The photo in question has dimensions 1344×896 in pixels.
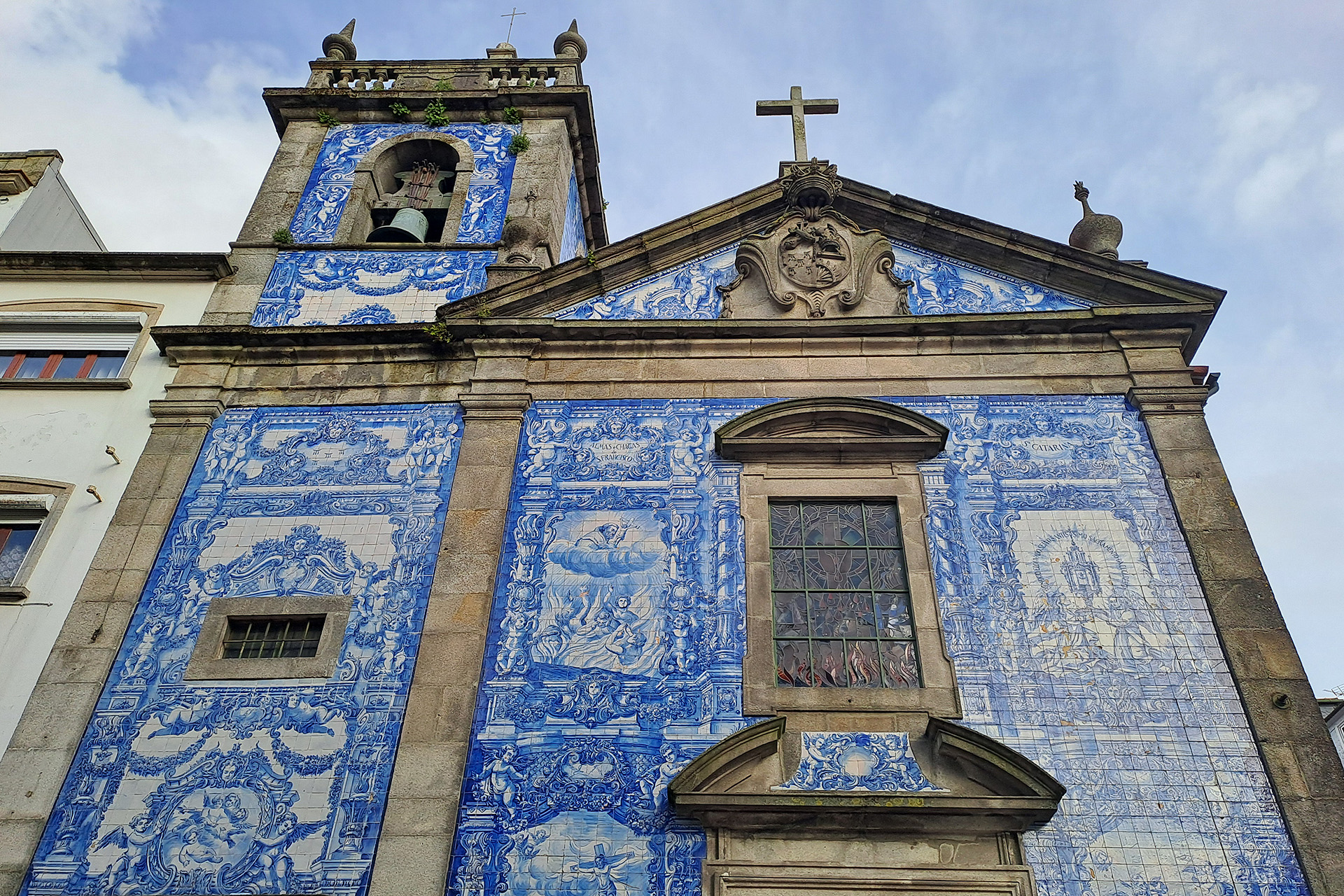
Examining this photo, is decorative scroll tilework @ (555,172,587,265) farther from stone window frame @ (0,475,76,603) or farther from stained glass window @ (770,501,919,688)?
stone window frame @ (0,475,76,603)

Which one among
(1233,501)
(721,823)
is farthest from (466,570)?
(1233,501)

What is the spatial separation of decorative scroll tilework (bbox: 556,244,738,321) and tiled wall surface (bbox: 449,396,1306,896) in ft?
3.85

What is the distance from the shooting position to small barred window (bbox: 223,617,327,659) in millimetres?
8211

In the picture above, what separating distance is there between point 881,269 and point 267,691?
664 centimetres

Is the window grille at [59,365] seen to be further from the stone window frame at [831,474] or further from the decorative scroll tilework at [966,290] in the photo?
the decorative scroll tilework at [966,290]

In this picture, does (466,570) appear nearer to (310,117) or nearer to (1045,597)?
(1045,597)

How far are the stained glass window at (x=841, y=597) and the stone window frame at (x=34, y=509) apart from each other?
6.05 metres

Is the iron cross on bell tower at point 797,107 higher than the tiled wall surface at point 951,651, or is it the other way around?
the iron cross on bell tower at point 797,107

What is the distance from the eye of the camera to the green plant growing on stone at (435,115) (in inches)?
512

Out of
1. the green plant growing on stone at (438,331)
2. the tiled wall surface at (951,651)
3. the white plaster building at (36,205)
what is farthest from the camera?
the white plaster building at (36,205)

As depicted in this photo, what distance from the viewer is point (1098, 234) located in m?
10.5

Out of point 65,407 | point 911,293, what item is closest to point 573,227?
point 911,293

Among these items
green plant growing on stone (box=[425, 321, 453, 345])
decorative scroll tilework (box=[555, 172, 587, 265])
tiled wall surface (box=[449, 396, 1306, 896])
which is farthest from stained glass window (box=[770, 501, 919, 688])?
decorative scroll tilework (box=[555, 172, 587, 265])

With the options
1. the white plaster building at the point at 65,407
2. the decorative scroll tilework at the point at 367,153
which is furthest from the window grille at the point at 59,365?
the decorative scroll tilework at the point at 367,153
